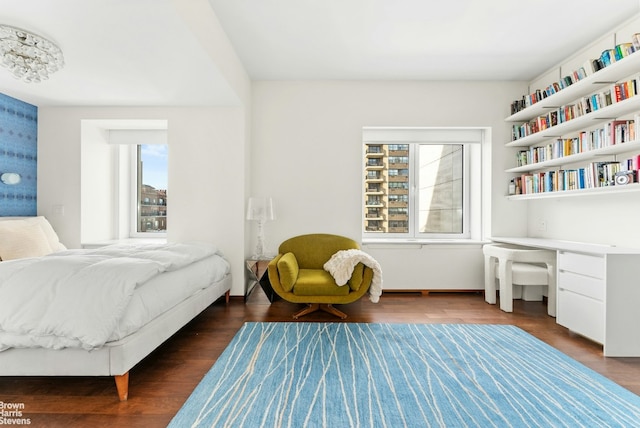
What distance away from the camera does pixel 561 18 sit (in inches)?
118

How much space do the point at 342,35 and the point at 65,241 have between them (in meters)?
3.94

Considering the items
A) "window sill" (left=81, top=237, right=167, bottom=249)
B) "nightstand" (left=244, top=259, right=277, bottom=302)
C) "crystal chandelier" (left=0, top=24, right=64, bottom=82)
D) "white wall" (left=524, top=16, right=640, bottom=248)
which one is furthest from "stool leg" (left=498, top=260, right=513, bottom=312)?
"crystal chandelier" (left=0, top=24, right=64, bottom=82)

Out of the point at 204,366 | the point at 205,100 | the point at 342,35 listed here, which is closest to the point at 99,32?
the point at 205,100

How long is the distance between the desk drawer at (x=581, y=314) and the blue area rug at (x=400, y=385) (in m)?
0.38

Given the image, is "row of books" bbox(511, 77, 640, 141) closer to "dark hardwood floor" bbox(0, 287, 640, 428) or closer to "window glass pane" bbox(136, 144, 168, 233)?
"dark hardwood floor" bbox(0, 287, 640, 428)

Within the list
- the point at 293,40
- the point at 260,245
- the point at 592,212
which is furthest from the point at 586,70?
the point at 260,245

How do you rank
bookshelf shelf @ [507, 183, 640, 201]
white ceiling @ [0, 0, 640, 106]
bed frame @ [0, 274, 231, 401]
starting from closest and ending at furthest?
bed frame @ [0, 274, 231, 401], white ceiling @ [0, 0, 640, 106], bookshelf shelf @ [507, 183, 640, 201]

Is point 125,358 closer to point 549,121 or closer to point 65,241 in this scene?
point 65,241

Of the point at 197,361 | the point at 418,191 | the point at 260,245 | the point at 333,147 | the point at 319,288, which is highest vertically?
the point at 333,147

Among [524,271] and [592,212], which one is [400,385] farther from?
[592,212]

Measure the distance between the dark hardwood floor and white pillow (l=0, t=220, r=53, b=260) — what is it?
140 centimetres

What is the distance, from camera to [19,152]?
3787 mm

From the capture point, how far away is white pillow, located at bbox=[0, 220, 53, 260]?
10.0 feet

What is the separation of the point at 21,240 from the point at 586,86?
18.4ft
